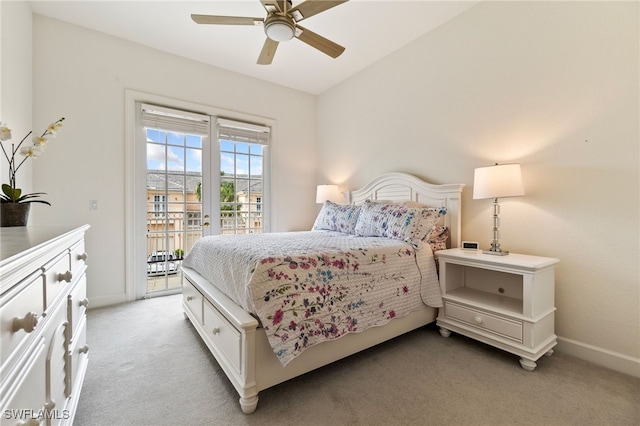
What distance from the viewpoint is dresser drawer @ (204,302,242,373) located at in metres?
1.46

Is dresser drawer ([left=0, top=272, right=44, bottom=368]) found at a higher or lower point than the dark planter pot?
lower

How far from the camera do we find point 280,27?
6.35 feet

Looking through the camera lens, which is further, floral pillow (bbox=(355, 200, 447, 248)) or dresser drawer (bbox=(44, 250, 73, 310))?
floral pillow (bbox=(355, 200, 447, 248))

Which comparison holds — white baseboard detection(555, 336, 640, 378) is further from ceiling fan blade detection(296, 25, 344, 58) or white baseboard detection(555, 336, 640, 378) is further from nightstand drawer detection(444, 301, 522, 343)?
ceiling fan blade detection(296, 25, 344, 58)

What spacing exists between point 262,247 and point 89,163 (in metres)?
2.35

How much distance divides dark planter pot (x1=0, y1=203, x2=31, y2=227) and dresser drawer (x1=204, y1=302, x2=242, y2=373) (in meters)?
1.13

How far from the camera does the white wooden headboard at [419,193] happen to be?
2.57m

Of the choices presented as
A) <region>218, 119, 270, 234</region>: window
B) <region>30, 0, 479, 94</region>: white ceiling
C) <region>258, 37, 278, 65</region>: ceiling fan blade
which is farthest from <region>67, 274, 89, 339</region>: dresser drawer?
<region>30, 0, 479, 94</region>: white ceiling

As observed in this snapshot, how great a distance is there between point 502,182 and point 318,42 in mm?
1826

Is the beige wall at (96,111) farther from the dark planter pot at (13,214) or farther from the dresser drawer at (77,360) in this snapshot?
the dresser drawer at (77,360)

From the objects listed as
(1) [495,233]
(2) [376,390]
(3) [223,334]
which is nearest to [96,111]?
(3) [223,334]

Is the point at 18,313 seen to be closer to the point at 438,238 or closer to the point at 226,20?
the point at 226,20

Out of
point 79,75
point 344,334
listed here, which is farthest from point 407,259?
point 79,75

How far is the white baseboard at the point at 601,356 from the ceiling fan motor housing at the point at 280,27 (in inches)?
119
